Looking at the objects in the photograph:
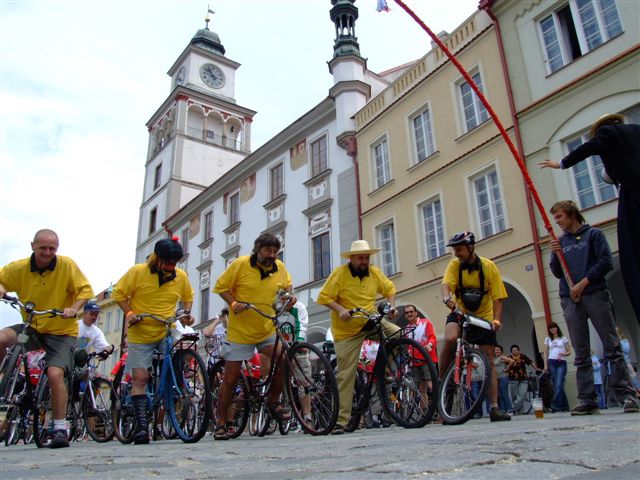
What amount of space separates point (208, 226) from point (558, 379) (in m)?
20.6

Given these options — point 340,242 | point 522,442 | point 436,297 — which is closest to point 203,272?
point 340,242

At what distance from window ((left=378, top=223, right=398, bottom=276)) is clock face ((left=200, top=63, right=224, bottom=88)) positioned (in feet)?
84.8

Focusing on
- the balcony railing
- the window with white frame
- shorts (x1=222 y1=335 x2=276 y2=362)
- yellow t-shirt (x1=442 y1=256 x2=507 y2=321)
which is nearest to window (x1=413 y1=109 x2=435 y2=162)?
the window with white frame

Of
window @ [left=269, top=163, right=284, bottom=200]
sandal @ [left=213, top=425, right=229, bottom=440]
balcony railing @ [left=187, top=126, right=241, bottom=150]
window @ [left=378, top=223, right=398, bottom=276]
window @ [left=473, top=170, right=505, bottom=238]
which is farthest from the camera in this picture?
balcony railing @ [left=187, top=126, right=241, bottom=150]

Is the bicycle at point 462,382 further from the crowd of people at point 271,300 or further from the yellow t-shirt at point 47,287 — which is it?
the yellow t-shirt at point 47,287

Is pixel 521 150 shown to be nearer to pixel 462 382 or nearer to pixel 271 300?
pixel 462 382

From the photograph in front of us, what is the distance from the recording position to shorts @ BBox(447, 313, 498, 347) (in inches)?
203

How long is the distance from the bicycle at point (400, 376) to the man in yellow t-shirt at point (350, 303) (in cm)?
15

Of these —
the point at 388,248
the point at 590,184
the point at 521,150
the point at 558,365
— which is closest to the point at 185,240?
the point at 388,248

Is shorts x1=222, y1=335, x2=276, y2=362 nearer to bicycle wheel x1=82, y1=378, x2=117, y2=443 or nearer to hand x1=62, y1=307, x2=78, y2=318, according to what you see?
hand x1=62, y1=307, x2=78, y2=318

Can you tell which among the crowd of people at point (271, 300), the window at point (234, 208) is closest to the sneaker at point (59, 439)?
the crowd of people at point (271, 300)

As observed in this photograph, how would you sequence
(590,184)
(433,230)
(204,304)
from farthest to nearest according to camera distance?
1. (204,304)
2. (433,230)
3. (590,184)

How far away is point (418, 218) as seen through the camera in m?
15.3

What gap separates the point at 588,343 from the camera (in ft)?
17.1
